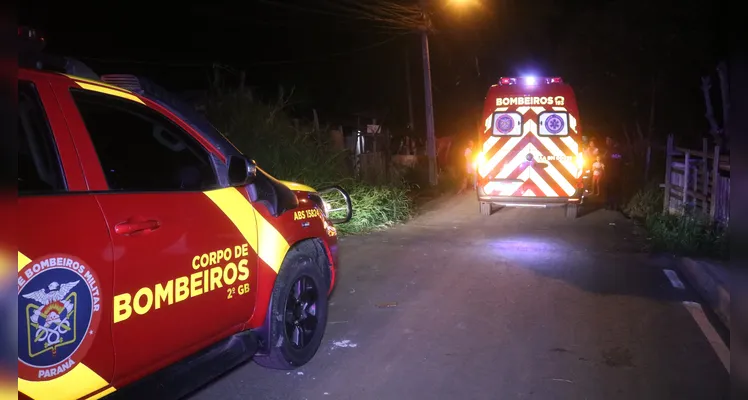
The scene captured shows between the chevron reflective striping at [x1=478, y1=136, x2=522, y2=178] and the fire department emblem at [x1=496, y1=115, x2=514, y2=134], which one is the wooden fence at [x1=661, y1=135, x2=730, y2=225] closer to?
the chevron reflective striping at [x1=478, y1=136, x2=522, y2=178]

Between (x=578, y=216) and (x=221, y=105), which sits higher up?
(x=221, y=105)

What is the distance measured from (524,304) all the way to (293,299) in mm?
2838

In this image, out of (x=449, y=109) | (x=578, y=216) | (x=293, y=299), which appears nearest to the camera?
(x=293, y=299)

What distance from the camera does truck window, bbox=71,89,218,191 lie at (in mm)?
3109

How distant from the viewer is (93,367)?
278 centimetres

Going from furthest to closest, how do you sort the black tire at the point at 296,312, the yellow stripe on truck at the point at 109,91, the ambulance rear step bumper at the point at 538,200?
the ambulance rear step bumper at the point at 538,200
the black tire at the point at 296,312
the yellow stripe on truck at the point at 109,91

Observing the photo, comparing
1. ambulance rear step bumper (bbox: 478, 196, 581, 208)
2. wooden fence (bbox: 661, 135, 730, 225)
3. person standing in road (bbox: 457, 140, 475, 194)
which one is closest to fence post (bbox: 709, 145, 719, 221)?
wooden fence (bbox: 661, 135, 730, 225)

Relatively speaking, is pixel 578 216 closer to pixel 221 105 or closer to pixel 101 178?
pixel 221 105

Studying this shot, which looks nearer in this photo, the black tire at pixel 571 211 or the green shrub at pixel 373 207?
the green shrub at pixel 373 207

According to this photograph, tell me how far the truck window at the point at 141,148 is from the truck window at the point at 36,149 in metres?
0.23

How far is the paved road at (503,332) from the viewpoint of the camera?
14.3 feet

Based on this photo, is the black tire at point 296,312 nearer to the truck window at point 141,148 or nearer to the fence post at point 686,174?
the truck window at point 141,148

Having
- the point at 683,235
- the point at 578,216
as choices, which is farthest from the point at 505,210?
the point at 683,235

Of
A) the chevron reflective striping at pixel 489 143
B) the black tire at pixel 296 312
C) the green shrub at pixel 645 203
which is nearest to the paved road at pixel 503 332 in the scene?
the black tire at pixel 296 312
